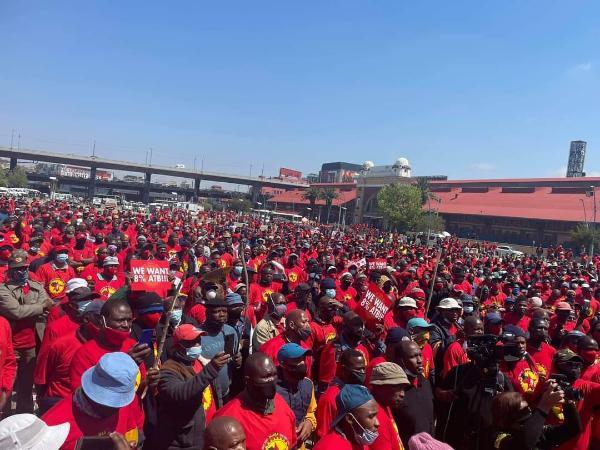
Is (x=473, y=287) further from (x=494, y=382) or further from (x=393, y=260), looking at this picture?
(x=494, y=382)

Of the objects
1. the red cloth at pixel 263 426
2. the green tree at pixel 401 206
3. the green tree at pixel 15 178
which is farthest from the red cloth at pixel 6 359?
the green tree at pixel 15 178

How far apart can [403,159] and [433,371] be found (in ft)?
213

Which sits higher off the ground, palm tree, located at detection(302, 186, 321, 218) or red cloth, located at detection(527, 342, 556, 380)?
palm tree, located at detection(302, 186, 321, 218)

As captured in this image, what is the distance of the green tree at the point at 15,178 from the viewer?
66569 mm

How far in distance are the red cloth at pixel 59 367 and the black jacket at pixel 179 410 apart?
88 cm

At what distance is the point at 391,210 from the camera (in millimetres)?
48844

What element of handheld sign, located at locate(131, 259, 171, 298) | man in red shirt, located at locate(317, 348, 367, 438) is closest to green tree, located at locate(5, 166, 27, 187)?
handheld sign, located at locate(131, 259, 171, 298)

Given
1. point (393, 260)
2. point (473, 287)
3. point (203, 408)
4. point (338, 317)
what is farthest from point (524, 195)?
point (203, 408)

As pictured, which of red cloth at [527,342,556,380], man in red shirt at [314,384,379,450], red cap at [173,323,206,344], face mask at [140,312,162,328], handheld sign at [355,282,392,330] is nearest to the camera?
man in red shirt at [314,384,379,450]

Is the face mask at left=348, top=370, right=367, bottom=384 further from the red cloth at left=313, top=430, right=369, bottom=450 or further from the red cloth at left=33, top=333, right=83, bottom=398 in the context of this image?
the red cloth at left=33, top=333, right=83, bottom=398

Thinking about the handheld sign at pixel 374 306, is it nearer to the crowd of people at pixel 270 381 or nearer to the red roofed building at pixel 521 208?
the crowd of people at pixel 270 381

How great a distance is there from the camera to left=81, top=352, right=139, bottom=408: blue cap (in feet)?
8.55

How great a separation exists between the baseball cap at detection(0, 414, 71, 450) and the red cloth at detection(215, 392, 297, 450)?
3.64ft

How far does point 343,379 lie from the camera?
3744 millimetres
